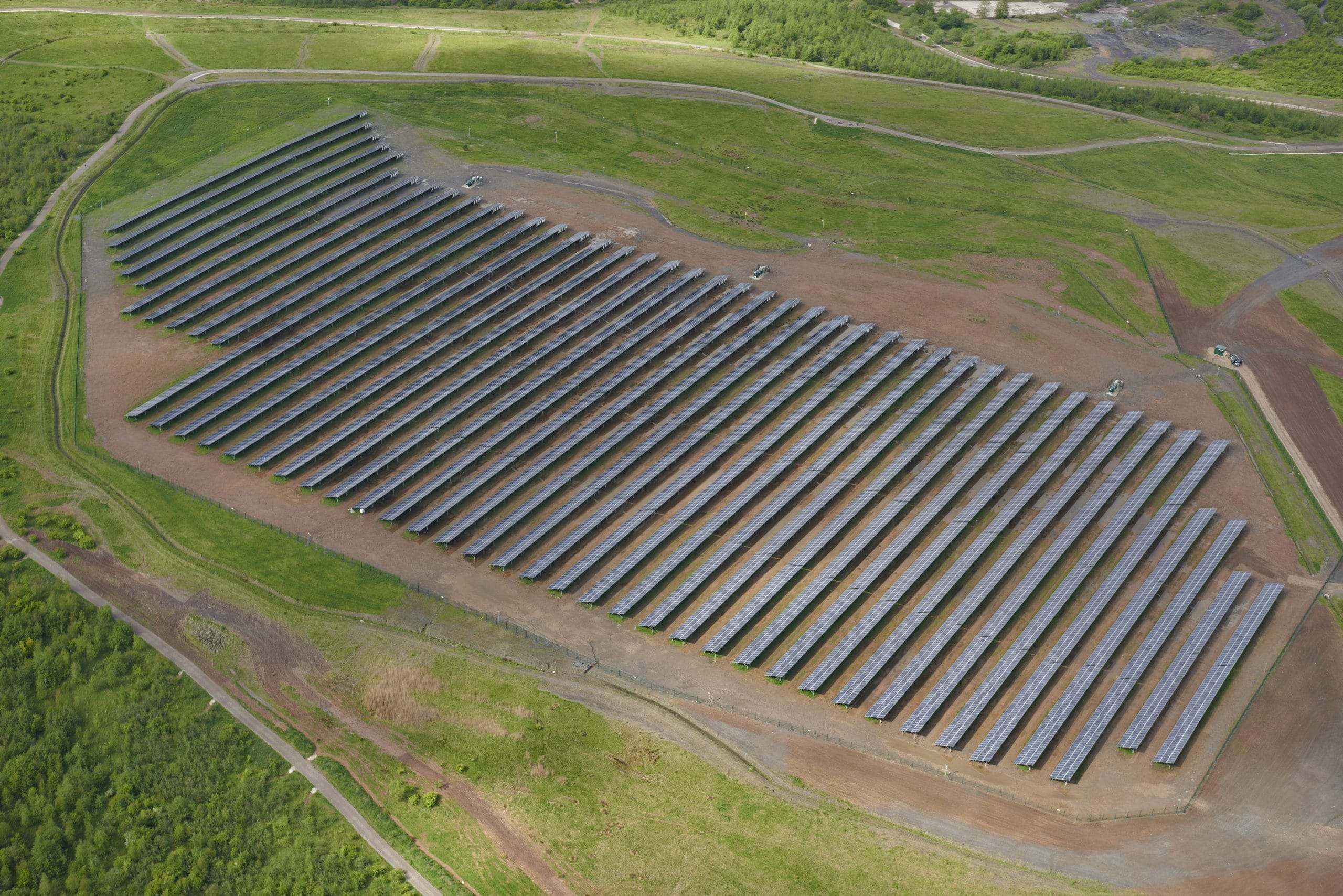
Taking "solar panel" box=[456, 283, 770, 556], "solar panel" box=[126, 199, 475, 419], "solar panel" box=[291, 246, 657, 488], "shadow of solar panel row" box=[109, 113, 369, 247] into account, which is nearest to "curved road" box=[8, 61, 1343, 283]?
"shadow of solar panel row" box=[109, 113, 369, 247]

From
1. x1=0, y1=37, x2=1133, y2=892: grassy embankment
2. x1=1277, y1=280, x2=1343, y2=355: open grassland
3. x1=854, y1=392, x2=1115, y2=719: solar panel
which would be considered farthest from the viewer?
x1=1277, y1=280, x2=1343, y2=355: open grassland

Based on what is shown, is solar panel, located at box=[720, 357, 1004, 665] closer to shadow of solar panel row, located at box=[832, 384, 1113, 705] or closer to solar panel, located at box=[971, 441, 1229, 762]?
shadow of solar panel row, located at box=[832, 384, 1113, 705]

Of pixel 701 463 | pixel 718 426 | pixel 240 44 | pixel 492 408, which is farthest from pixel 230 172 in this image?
pixel 701 463

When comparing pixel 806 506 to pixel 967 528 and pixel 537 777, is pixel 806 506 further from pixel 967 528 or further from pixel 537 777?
pixel 537 777

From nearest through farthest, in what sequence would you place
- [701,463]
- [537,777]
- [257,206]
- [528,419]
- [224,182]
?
1. [537,777]
2. [701,463]
3. [528,419]
4. [257,206]
5. [224,182]

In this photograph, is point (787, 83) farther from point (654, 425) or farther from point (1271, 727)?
point (1271, 727)

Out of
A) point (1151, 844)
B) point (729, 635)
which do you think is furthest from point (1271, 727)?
point (729, 635)
